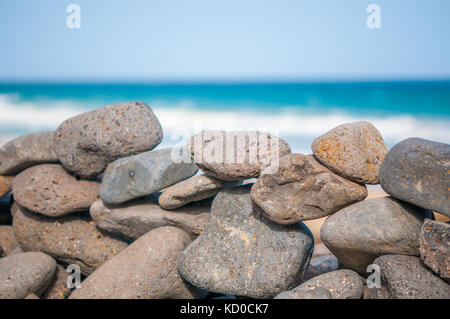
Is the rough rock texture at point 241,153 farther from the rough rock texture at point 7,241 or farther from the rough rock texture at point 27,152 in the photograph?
the rough rock texture at point 7,241

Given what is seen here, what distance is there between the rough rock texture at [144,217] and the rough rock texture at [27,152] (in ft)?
2.75

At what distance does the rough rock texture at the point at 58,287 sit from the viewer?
3479 mm

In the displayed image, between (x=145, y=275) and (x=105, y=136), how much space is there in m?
1.36

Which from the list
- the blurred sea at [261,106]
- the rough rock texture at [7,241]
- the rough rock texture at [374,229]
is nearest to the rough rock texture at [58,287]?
the rough rock texture at [7,241]

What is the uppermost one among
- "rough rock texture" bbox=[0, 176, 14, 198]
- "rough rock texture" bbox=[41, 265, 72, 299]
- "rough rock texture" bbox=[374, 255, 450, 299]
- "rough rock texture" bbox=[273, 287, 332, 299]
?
"rough rock texture" bbox=[0, 176, 14, 198]

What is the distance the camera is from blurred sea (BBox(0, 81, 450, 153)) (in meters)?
13.7

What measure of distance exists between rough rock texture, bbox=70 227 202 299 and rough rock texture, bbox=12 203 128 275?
499mm

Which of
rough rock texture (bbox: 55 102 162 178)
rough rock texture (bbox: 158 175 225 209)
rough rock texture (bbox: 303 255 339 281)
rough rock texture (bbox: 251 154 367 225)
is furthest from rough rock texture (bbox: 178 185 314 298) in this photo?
rough rock texture (bbox: 55 102 162 178)

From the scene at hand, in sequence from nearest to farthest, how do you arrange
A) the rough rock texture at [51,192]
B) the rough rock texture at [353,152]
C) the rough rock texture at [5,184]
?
the rough rock texture at [353,152] → the rough rock texture at [51,192] → the rough rock texture at [5,184]

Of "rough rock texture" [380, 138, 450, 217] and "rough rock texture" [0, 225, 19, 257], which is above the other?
"rough rock texture" [380, 138, 450, 217]

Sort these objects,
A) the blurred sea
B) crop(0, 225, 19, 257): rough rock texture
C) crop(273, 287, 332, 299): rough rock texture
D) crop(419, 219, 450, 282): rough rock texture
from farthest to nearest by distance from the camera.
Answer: the blurred sea → crop(0, 225, 19, 257): rough rock texture → crop(273, 287, 332, 299): rough rock texture → crop(419, 219, 450, 282): rough rock texture

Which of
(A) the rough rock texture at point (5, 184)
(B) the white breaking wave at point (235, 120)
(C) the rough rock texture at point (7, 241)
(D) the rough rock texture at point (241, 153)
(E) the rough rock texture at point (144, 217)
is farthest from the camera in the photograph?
(B) the white breaking wave at point (235, 120)

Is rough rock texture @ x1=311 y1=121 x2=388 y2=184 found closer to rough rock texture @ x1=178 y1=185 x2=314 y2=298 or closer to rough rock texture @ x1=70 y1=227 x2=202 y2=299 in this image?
rough rock texture @ x1=178 y1=185 x2=314 y2=298

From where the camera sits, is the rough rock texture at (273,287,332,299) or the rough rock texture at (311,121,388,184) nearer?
the rough rock texture at (273,287,332,299)
